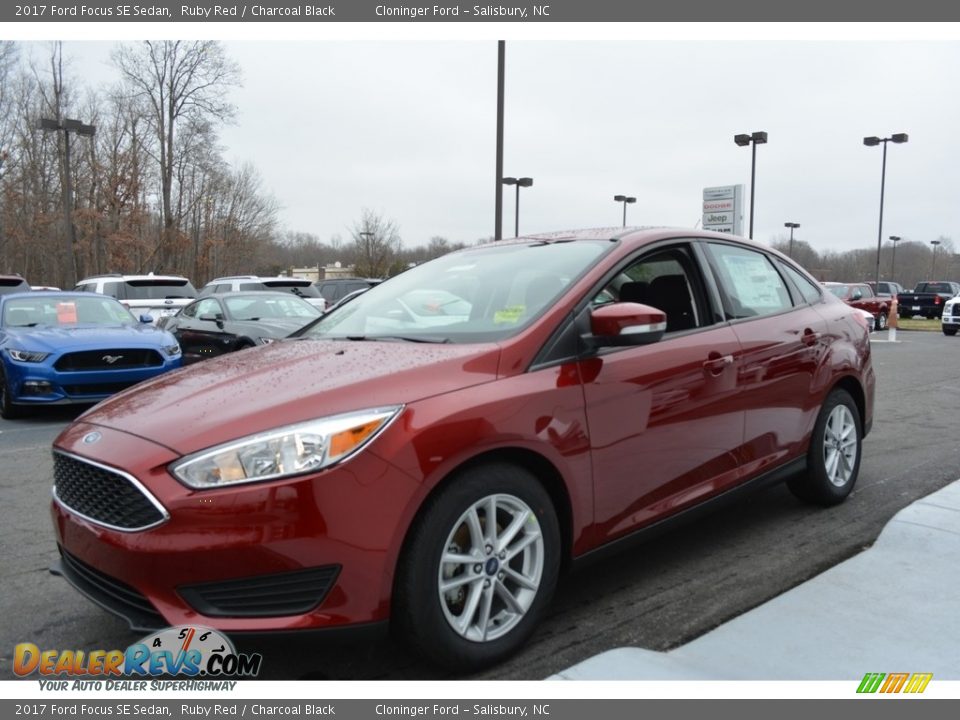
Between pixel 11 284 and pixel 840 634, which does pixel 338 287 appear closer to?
pixel 11 284

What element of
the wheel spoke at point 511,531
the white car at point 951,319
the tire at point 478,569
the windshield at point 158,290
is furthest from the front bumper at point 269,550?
the white car at point 951,319

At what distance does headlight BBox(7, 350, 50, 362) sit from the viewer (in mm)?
8055

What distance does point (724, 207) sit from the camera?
2319cm

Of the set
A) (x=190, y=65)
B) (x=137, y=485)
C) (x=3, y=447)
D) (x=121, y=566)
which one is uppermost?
(x=190, y=65)

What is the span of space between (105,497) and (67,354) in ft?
21.1

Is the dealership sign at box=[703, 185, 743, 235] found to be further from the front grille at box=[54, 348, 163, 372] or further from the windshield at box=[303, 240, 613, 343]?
the windshield at box=[303, 240, 613, 343]

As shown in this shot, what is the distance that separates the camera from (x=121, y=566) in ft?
7.82

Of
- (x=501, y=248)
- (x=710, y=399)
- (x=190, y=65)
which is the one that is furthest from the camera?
(x=190, y=65)

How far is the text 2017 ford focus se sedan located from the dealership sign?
20.3 metres

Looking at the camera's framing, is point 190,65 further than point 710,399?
Yes

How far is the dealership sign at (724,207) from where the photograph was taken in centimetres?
2275
